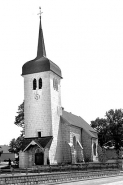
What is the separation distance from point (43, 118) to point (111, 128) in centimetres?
3166

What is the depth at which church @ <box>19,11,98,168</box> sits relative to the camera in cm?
4250

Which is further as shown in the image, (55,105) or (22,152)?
(55,105)

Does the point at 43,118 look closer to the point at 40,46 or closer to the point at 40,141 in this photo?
the point at 40,141

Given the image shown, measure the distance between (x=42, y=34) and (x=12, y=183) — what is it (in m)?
36.1

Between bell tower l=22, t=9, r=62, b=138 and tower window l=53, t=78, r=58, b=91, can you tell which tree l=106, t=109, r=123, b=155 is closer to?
bell tower l=22, t=9, r=62, b=138

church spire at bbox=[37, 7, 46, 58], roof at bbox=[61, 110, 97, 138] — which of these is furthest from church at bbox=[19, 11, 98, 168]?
roof at bbox=[61, 110, 97, 138]

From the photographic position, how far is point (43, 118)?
1743 inches

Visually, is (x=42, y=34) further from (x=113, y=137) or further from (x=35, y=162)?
(x=113, y=137)

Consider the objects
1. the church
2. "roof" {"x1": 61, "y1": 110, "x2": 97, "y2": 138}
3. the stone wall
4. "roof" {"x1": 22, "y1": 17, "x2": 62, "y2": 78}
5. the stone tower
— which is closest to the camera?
the stone wall

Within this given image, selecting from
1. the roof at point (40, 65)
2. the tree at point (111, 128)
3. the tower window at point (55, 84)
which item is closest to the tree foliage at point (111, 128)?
the tree at point (111, 128)

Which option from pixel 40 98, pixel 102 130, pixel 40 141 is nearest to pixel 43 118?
pixel 40 98

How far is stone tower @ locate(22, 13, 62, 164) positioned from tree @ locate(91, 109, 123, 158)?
28.2 meters

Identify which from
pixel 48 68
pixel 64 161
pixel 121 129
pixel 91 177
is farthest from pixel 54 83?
pixel 121 129

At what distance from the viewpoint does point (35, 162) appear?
139ft
